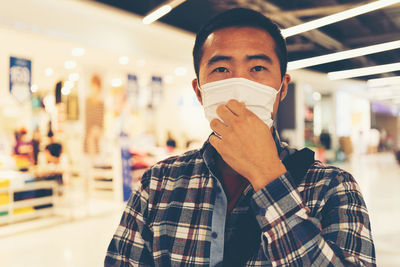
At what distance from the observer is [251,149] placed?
75 centimetres

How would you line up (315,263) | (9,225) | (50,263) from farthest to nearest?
1. (9,225)
2. (50,263)
3. (315,263)

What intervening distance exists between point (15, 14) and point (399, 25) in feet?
29.4

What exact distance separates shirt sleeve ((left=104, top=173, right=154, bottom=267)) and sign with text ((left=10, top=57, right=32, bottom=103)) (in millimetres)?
5130

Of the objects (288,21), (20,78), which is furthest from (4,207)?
(288,21)

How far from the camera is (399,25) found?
8.75m

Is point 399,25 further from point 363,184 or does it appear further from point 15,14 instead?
point 15,14

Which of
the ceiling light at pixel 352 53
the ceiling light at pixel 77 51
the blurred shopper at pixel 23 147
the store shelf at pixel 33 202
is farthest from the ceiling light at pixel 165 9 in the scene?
the blurred shopper at pixel 23 147

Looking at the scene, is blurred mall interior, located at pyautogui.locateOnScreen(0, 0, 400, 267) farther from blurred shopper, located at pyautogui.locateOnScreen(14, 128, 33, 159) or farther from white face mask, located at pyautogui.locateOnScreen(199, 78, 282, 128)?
white face mask, located at pyautogui.locateOnScreen(199, 78, 282, 128)

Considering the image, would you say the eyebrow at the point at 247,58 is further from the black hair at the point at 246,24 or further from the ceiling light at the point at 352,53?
the ceiling light at the point at 352,53

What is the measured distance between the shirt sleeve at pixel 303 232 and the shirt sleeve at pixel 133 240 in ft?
1.27

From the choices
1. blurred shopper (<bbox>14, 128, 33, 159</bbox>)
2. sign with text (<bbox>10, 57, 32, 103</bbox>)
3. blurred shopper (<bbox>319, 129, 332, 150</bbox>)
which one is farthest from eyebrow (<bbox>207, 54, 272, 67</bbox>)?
blurred shopper (<bbox>319, 129, 332, 150</bbox>)

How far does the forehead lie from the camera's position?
96cm

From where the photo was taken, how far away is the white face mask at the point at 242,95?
0.94m

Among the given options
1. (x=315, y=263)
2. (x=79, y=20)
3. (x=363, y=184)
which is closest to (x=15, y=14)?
Answer: (x=79, y=20)
